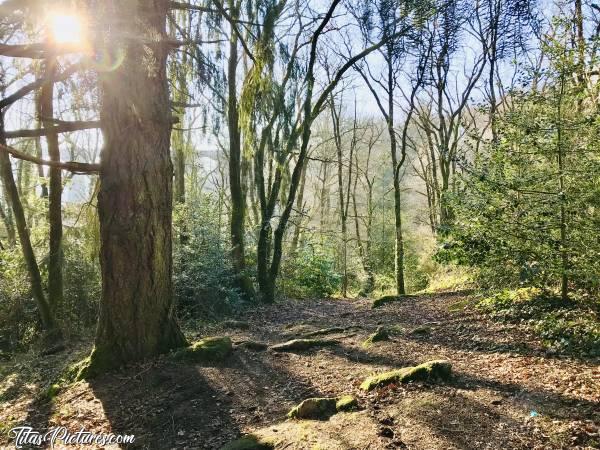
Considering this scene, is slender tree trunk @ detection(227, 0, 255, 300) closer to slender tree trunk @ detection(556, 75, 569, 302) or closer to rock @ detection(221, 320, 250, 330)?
rock @ detection(221, 320, 250, 330)

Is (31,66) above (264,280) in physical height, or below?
above

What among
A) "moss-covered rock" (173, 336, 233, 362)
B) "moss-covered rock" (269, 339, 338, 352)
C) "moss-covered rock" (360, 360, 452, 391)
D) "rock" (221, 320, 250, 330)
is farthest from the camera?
"rock" (221, 320, 250, 330)

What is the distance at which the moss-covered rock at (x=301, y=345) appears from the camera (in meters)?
5.40

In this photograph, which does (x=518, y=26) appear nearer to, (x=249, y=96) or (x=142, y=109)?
(x=249, y=96)

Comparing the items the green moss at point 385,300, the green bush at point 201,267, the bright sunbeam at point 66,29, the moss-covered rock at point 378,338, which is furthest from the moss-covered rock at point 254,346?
the green moss at point 385,300

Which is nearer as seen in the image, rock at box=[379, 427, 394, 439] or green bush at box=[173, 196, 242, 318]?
rock at box=[379, 427, 394, 439]

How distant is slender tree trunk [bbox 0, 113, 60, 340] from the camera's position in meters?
7.09

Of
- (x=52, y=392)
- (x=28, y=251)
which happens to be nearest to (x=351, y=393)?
(x=52, y=392)

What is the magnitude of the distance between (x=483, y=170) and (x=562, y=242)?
144 cm

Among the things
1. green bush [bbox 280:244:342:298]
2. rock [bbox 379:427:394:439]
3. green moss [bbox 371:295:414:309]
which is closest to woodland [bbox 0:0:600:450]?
rock [bbox 379:427:394:439]

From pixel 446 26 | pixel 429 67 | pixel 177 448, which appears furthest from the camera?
pixel 429 67

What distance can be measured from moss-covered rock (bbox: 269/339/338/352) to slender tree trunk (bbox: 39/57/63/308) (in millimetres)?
4487

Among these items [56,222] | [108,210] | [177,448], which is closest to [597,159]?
[177,448]

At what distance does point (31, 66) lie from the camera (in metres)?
7.33
